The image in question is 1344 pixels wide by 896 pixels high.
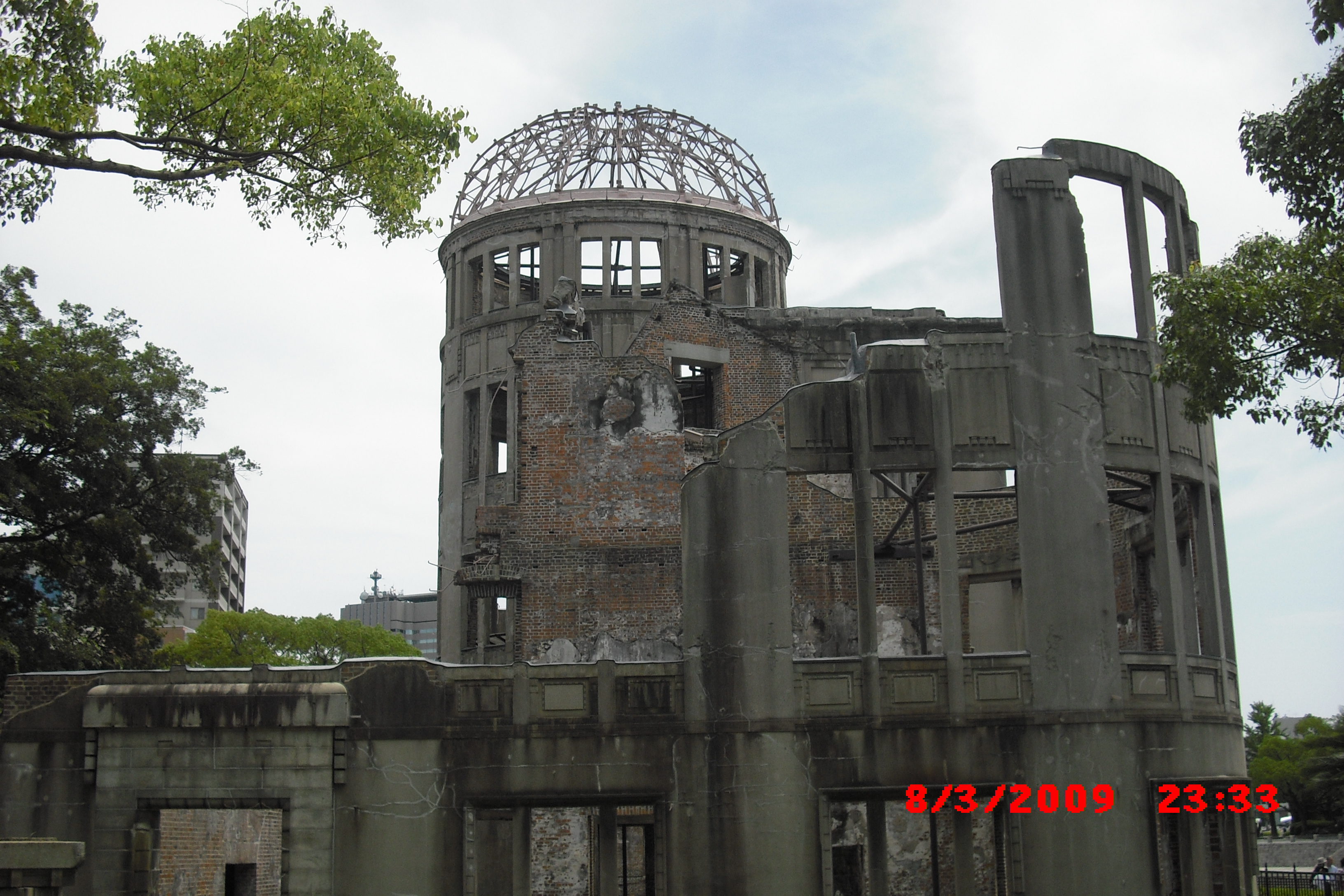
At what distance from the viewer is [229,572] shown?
294 feet

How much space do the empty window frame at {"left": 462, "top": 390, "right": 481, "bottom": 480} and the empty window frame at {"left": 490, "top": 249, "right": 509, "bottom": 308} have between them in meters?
2.62

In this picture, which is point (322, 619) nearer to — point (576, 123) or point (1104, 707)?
point (576, 123)

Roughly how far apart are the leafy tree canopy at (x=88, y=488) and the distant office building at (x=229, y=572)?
169ft

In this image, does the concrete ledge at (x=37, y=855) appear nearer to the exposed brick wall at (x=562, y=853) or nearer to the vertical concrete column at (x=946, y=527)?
the exposed brick wall at (x=562, y=853)

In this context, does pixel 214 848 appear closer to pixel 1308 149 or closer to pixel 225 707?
pixel 225 707

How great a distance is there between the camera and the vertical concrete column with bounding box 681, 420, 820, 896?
1642cm

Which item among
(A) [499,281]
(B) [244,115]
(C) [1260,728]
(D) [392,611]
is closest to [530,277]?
(A) [499,281]

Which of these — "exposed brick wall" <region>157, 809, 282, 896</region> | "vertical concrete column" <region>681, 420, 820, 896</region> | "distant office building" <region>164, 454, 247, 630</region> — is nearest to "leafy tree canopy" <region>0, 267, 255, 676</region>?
"exposed brick wall" <region>157, 809, 282, 896</region>

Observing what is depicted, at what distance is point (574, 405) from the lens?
2491 centimetres

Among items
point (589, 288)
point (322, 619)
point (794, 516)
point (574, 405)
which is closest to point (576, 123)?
point (589, 288)

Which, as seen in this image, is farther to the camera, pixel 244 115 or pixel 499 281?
pixel 499 281

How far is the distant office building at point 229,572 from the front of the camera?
282 feet

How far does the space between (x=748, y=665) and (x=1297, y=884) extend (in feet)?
52.6

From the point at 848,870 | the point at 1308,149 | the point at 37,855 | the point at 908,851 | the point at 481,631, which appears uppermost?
the point at 1308,149
